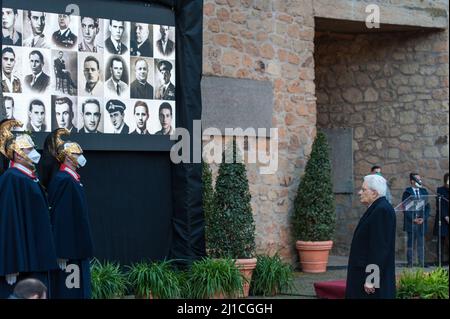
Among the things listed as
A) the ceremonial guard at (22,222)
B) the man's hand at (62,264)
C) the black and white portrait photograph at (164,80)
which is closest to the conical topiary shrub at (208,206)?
the black and white portrait photograph at (164,80)

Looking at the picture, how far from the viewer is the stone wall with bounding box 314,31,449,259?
1509 cm

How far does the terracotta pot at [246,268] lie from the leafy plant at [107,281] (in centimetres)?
154

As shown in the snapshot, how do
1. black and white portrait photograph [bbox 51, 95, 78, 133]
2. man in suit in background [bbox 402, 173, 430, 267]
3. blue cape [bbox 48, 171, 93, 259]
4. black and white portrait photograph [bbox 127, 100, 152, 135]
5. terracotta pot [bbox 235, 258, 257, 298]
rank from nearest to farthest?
blue cape [bbox 48, 171, 93, 259]
black and white portrait photograph [bbox 51, 95, 78, 133]
black and white portrait photograph [bbox 127, 100, 152, 135]
terracotta pot [bbox 235, 258, 257, 298]
man in suit in background [bbox 402, 173, 430, 267]

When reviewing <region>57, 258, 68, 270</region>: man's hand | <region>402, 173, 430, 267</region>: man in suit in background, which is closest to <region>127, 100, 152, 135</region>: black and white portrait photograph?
<region>57, 258, 68, 270</region>: man's hand

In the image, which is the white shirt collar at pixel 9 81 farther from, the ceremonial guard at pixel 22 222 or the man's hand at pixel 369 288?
the man's hand at pixel 369 288

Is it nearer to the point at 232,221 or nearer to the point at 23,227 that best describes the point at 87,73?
the point at 232,221

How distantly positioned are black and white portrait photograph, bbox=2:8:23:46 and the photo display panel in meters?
0.01

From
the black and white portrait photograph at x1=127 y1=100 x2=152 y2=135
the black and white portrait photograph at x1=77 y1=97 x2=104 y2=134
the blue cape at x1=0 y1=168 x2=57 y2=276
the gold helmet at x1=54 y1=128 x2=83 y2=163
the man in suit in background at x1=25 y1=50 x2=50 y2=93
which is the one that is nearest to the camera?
the blue cape at x1=0 y1=168 x2=57 y2=276

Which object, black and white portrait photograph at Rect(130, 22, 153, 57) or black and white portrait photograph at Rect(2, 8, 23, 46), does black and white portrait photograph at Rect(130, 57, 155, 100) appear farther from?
black and white portrait photograph at Rect(2, 8, 23, 46)

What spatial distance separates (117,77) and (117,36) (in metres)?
0.47

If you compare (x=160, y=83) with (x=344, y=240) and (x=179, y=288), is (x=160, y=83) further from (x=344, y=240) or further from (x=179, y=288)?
(x=344, y=240)

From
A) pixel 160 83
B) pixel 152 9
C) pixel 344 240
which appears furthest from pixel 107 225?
pixel 344 240

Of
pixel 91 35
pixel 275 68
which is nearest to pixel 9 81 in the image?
pixel 91 35

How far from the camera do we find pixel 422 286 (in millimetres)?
9914
